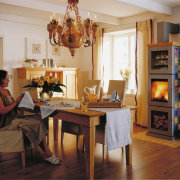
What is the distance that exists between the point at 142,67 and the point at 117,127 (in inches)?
116

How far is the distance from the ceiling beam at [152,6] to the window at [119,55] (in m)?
1.39

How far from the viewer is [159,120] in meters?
4.87

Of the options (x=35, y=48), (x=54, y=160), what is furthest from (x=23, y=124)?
(x=35, y=48)

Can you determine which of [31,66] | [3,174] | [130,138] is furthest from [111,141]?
[31,66]

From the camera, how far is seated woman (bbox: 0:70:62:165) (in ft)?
11.0

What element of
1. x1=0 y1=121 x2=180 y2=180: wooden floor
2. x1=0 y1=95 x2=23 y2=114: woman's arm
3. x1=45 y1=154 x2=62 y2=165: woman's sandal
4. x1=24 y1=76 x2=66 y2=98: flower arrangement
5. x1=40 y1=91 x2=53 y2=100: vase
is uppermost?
x1=24 y1=76 x2=66 y2=98: flower arrangement

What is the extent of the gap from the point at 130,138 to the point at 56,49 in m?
4.24

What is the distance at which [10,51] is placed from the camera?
6.12 meters

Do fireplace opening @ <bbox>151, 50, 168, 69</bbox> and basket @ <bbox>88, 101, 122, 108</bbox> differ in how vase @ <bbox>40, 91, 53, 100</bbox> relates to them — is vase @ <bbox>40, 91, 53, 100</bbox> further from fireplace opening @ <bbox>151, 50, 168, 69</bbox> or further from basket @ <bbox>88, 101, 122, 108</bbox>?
fireplace opening @ <bbox>151, 50, 168, 69</bbox>

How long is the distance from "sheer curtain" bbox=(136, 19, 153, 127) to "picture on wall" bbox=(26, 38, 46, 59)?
2413mm

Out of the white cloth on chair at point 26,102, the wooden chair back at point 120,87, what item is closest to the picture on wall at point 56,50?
the wooden chair back at point 120,87

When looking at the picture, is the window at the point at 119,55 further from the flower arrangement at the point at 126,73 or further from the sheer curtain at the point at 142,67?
the sheer curtain at the point at 142,67

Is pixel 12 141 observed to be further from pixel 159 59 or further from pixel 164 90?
pixel 159 59

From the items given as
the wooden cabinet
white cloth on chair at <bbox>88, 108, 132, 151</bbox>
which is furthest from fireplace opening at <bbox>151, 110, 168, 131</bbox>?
the wooden cabinet
